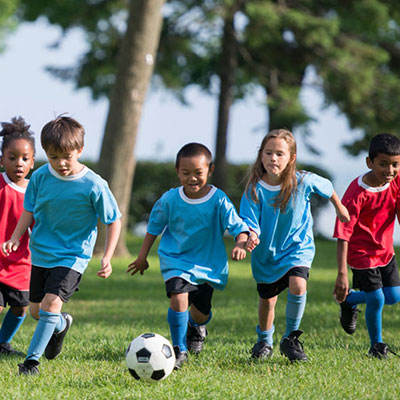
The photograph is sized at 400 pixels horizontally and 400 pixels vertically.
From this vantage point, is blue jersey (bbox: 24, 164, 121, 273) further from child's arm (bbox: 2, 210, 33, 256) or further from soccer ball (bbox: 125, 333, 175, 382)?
soccer ball (bbox: 125, 333, 175, 382)

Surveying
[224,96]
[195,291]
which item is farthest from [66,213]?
[224,96]

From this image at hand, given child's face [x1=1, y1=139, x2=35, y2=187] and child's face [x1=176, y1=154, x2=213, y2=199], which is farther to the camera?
child's face [x1=1, y1=139, x2=35, y2=187]

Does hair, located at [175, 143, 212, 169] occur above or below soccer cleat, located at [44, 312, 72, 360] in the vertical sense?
above

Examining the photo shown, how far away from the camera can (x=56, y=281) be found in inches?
181

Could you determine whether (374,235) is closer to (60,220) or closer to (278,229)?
(278,229)

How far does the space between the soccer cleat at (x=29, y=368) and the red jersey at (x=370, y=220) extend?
260 centimetres

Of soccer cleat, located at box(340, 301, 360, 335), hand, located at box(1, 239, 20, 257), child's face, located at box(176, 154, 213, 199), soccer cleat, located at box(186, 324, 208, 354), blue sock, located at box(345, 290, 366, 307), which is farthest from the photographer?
soccer cleat, located at box(340, 301, 360, 335)

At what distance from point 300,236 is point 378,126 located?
1557 centimetres

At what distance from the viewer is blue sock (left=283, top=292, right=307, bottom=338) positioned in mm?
5039

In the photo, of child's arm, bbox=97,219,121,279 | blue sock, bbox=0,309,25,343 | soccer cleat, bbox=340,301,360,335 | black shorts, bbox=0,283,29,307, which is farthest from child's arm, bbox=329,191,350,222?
blue sock, bbox=0,309,25,343

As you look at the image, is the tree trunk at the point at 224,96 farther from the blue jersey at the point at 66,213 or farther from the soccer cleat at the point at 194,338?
the blue jersey at the point at 66,213

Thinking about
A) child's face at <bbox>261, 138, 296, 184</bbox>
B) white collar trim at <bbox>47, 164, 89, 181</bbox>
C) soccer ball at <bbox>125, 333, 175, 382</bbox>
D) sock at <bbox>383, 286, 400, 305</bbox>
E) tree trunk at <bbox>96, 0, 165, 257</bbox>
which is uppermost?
tree trunk at <bbox>96, 0, 165, 257</bbox>

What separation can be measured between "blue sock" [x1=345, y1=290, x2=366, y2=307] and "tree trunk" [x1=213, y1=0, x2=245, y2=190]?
13.6 metres

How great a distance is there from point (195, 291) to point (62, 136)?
1.61m
